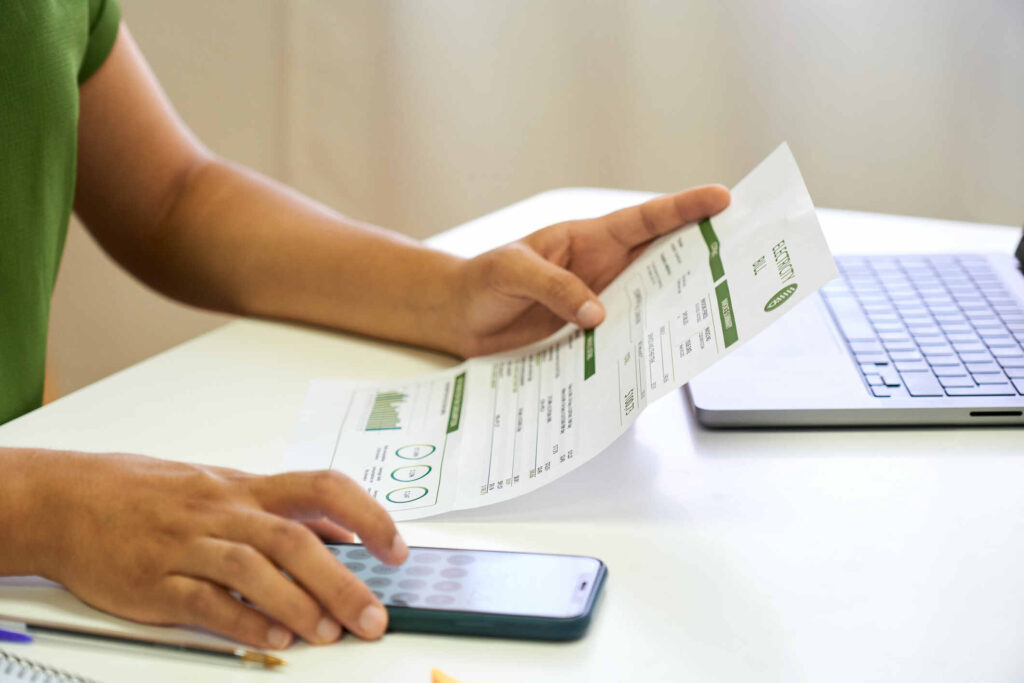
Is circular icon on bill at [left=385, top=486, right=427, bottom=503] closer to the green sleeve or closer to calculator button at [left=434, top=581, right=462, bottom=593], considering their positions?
calculator button at [left=434, top=581, right=462, bottom=593]

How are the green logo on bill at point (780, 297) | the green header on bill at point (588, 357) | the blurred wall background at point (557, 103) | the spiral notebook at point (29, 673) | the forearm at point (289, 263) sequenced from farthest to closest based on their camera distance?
1. the blurred wall background at point (557, 103)
2. the forearm at point (289, 263)
3. the green header on bill at point (588, 357)
4. the green logo on bill at point (780, 297)
5. the spiral notebook at point (29, 673)

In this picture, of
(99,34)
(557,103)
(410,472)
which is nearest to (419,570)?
(410,472)

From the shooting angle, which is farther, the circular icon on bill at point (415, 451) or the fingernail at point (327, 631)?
the circular icon on bill at point (415, 451)

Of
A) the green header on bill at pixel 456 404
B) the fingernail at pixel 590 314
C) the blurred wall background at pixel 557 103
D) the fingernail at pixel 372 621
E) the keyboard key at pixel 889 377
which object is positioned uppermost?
the blurred wall background at pixel 557 103

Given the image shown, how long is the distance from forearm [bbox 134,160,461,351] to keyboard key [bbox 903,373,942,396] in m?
0.31

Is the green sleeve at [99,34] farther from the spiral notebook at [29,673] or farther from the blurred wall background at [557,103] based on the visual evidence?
the blurred wall background at [557,103]

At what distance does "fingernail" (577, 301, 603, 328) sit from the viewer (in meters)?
0.64

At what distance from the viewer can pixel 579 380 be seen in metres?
0.60

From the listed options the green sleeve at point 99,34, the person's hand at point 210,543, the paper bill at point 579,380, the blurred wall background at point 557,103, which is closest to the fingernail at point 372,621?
Answer: the person's hand at point 210,543

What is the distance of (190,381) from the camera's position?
2.22 feet

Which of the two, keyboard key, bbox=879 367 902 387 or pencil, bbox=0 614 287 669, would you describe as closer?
pencil, bbox=0 614 287 669

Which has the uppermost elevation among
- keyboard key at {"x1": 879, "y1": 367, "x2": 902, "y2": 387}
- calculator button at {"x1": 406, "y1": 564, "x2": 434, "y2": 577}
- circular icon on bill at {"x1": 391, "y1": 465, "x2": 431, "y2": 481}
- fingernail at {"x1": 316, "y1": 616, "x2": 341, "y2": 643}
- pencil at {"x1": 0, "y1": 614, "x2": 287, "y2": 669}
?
keyboard key at {"x1": 879, "y1": 367, "x2": 902, "y2": 387}

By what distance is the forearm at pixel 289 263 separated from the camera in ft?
2.39

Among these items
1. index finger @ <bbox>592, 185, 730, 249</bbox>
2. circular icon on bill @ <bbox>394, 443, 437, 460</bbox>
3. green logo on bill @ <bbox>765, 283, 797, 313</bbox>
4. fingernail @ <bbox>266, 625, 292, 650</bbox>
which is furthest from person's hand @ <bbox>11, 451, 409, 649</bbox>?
index finger @ <bbox>592, 185, 730, 249</bbox>
